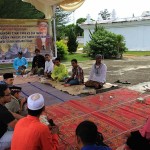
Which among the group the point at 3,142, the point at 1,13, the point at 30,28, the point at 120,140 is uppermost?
the point at 1,13

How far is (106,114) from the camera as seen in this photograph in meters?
4.84

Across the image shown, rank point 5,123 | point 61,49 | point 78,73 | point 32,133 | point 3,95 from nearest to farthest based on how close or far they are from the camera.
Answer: point 32,133 < point 5,123 < point 3,95 < point 78,73 < point 61,49

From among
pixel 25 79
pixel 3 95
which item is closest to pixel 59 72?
pixel 25 79

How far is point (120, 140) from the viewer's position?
3750 millimetres

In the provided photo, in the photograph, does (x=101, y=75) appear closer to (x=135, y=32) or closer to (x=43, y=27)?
(x=43, y=27)

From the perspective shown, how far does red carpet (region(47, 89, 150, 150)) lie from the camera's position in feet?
12.9

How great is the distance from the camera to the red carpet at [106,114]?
12.9ft

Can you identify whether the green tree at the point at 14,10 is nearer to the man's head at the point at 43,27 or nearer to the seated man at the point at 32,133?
the man's head at the point at 43,27

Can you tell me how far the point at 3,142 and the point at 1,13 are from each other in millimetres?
12669

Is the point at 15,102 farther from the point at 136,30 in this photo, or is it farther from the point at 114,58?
the point at 136,30

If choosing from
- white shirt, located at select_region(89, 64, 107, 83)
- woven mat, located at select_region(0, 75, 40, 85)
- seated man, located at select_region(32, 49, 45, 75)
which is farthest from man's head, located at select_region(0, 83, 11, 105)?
seated man, located at select_region(32, 49, 45, 75)

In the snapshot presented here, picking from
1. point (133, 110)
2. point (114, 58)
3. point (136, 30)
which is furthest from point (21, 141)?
point (136, 30)

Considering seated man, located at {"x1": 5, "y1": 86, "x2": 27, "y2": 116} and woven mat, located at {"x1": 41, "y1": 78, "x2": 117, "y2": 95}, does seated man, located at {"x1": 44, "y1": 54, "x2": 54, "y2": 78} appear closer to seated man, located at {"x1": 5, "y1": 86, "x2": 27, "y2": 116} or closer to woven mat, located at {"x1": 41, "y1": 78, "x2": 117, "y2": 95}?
woven mat, located at {"x1": 41, "y1": 78, "x2": 117, "y2": 95}

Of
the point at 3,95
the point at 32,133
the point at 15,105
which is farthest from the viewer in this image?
the point at 15,105
